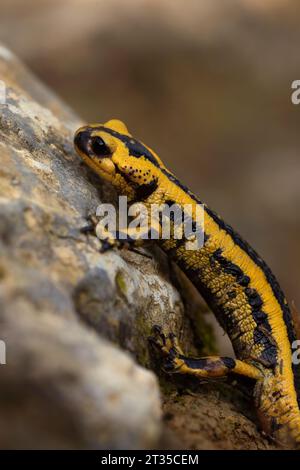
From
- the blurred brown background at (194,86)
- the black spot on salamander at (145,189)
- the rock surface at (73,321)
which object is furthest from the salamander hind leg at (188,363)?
the blurred brown background at (194,86)

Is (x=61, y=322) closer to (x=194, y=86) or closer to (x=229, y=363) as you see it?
(x=229, y=363)

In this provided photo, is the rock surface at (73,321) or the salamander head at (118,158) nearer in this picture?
the rock surface at (73,321)

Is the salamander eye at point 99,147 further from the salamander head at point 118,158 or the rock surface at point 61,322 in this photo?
the rock surface at point 61,322

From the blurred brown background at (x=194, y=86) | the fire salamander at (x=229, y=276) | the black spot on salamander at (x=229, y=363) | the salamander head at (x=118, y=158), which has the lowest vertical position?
the black spot on salamander at (x=229, y=363)

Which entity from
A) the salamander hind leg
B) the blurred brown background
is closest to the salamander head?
the salamander hind leg

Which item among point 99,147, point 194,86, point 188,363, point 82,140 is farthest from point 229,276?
point 194,86

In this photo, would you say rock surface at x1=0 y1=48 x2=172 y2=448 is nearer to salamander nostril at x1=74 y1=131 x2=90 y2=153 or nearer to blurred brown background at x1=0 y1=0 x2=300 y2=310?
salamander nostril at x1=74 y1=131 x2=90 y2=153
